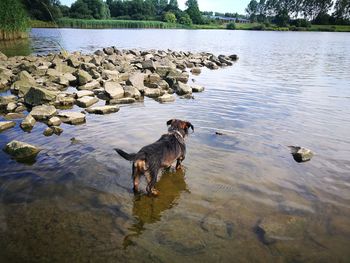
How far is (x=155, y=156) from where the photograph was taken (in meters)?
5.18

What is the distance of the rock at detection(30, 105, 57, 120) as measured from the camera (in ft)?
30.1

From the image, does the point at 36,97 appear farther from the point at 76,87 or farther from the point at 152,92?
the point at 152,92

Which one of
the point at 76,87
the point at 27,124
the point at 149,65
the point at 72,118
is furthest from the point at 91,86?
the point at 27,124

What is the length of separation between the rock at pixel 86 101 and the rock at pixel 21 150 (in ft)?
13.8

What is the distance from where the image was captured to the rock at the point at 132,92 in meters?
12.2

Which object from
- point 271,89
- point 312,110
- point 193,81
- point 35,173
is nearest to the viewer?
point 35,173


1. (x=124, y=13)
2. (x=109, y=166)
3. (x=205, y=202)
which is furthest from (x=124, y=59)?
(x=124, y=13)

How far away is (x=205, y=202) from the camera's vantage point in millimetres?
5199

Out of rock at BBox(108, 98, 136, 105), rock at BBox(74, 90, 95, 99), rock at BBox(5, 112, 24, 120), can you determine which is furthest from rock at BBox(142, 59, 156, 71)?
rock at BBox(5, 112, 24, 120)

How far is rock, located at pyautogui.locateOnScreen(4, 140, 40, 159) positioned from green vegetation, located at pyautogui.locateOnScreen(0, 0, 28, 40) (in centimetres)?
2902

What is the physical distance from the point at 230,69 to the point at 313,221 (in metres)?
17.7

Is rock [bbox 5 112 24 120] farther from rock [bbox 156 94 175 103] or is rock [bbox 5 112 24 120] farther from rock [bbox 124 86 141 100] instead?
rock [bbox 156 94 175 103]

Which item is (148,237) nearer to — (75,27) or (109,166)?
(109,166)

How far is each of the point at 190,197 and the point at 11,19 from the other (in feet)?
115
